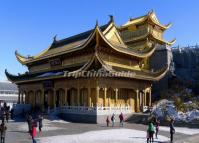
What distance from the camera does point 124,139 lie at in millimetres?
19453

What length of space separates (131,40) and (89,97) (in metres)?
22.4

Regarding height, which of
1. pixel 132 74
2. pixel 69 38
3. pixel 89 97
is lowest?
pixel 89 97

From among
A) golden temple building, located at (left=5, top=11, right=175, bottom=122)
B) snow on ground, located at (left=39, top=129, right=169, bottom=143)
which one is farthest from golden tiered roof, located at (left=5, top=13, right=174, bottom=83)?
snow on ground, located at (left=39, top=129, right=169, bottom=143)

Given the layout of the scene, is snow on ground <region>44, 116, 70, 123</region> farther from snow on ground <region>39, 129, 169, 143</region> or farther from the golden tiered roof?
snow on ground <region>39, 129, 169, 143</region>

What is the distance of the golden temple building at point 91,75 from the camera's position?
3198 cm

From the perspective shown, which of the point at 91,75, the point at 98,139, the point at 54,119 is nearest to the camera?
the point at 98,139

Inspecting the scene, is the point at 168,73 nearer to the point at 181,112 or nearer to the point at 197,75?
the point at 197,75

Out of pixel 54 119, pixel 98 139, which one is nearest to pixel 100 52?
pixel 54 119

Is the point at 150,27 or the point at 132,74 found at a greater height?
the point at 150,27

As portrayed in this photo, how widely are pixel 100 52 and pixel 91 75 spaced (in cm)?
445

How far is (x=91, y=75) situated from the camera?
30344 mm

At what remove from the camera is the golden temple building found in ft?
105

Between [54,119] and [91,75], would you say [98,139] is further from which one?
[54,119]

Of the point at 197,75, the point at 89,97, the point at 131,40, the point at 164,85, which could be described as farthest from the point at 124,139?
the point at 131,40
